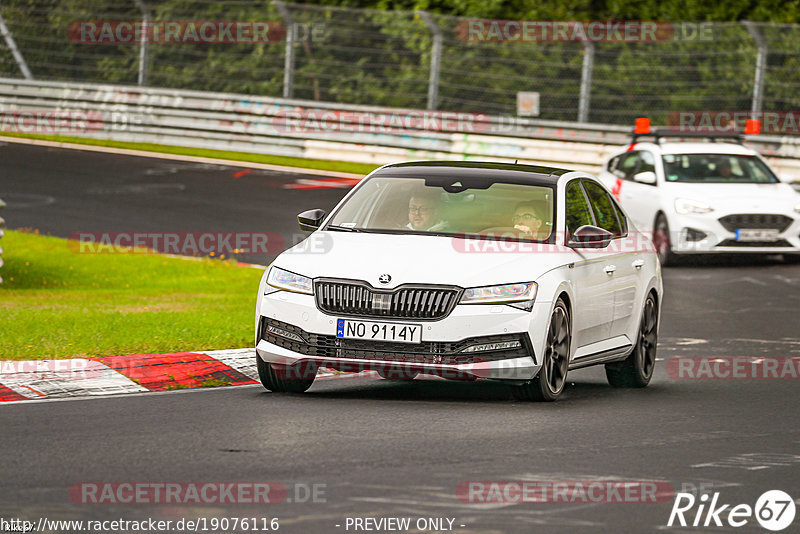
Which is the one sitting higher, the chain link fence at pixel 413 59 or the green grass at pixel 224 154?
the chain link fence at pixel 413 59

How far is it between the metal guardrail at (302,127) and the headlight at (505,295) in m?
18.4

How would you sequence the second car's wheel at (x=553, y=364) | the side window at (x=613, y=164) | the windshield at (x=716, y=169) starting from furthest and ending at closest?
1. the side window at (x=613, y=164)
2. the windshield at (x=716, y=169)
3. the second car's wheel at (x=553, y=364)

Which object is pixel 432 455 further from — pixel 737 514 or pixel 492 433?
pixel 737 514

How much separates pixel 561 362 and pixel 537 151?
19.8 m

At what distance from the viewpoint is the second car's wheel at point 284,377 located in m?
10.2

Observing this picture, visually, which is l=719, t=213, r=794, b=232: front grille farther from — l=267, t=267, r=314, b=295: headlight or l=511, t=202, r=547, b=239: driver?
l=267, t=267, r=314, b=295: headlight

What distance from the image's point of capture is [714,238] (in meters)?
20.3

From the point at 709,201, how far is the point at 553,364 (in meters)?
10.8

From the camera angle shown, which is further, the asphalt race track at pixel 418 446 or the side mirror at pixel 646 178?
the side mirror at pixel 646 178

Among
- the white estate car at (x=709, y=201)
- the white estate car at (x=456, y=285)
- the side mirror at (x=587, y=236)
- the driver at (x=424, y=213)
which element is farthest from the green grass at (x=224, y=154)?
the side mirror at (x=587, y=236)

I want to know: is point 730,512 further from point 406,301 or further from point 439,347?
point 406,301

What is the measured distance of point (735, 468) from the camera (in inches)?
317

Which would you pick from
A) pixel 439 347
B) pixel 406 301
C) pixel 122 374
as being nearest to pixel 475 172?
pixel 406 301

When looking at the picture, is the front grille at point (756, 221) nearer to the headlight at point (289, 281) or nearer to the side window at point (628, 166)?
the side window at point (628, 166)
